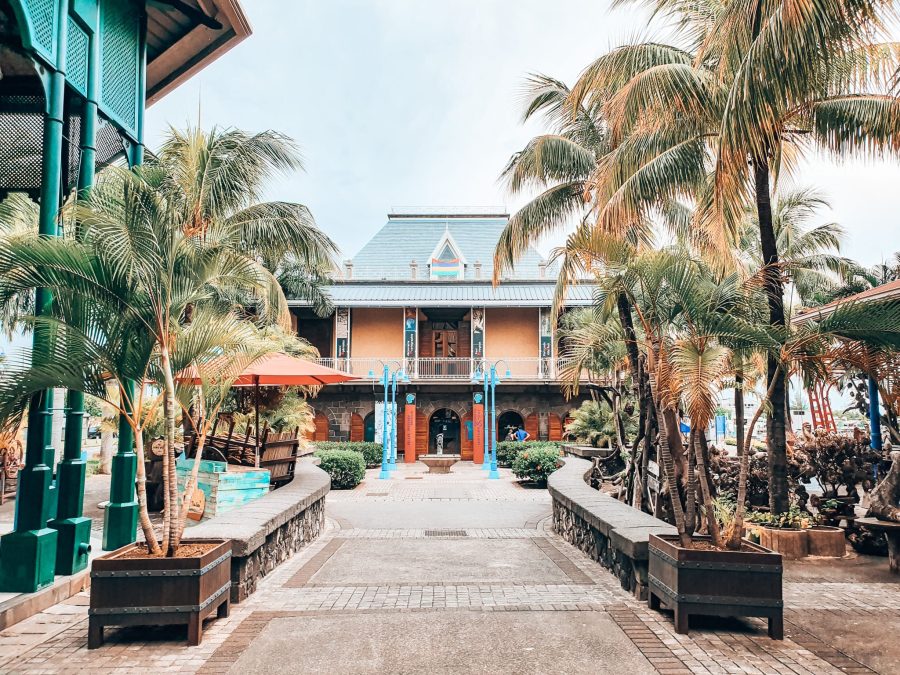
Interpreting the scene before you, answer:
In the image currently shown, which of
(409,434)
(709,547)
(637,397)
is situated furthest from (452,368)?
(709,547)

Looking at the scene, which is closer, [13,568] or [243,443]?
[13,568]

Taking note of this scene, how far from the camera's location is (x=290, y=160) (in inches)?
520

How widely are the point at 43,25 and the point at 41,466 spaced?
4122 millimetres

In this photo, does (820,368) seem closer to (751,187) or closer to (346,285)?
(751,187)

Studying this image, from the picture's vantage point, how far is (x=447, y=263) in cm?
2792

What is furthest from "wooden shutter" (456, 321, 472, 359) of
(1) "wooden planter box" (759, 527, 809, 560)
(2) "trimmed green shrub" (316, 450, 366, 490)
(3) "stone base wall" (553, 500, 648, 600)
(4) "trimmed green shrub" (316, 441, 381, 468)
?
(1) "wooden planter box" (759, 527, 809, 560)

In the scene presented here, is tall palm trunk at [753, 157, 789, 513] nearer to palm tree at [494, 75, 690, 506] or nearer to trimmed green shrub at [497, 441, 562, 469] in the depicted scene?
palm tree at [494, 75, 690, 506]

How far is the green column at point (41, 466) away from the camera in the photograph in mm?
5418

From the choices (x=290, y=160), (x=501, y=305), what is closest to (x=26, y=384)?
(x=290, y=160)

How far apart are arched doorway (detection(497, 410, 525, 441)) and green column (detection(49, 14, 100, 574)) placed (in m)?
20.6

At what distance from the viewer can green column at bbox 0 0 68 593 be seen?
5418 millimetres

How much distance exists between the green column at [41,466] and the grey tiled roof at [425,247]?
71.6 feet

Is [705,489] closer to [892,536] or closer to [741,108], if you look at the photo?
[892,536]

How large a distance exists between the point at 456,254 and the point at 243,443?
19180 millimetres
